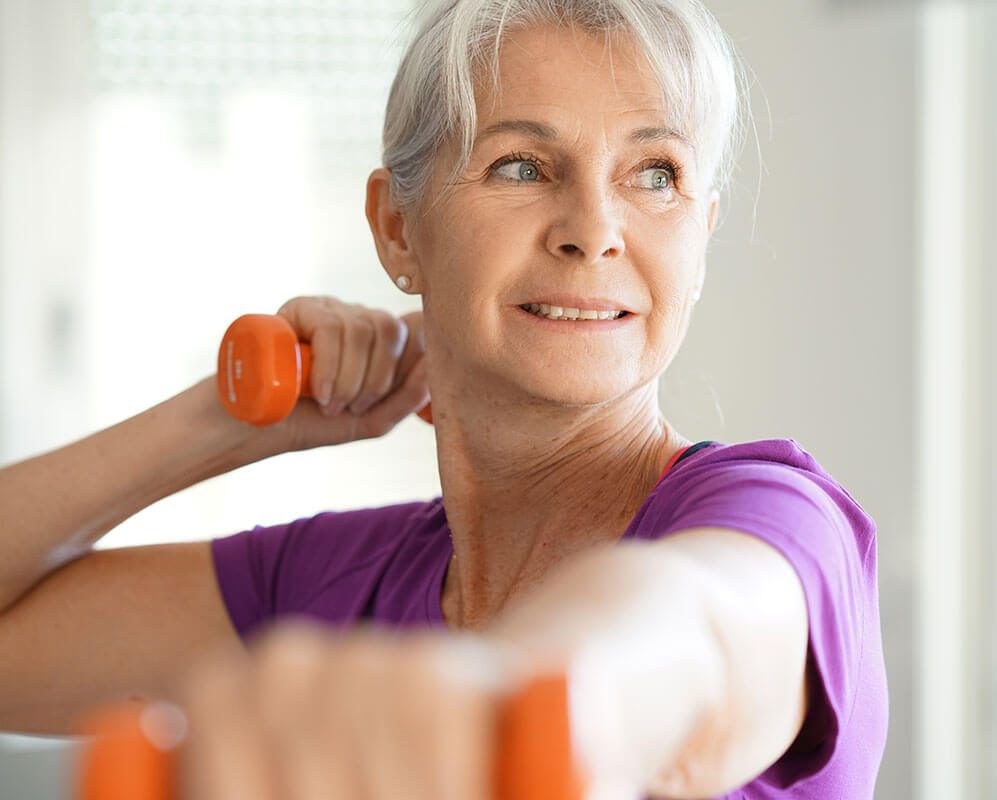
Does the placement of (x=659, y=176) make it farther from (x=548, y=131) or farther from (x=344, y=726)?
(x=344, y=726)

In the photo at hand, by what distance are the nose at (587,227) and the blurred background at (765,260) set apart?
1.66 m

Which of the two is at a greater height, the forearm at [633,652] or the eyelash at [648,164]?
the eyelash at [648,164]

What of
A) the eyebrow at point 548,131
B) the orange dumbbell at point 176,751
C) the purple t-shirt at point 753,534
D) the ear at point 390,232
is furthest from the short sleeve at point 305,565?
the orange dumbbell at point 176,751

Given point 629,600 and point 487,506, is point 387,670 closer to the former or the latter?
point 629,600

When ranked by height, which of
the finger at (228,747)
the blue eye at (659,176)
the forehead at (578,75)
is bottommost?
the finger at (228,747)

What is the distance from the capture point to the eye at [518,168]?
1216mm

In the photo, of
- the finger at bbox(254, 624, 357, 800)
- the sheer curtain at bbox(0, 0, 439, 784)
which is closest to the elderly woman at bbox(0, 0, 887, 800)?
the finger at bbox(254, 624, 357, 800)

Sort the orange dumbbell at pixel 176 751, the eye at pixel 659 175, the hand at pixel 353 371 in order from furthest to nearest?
the hand at pixel 353 371
the eye at pixel 659 175
the orange dumbbell at pixel 176 751

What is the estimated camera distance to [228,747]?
1.42 feet

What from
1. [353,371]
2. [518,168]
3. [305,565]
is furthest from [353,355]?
[518,168]

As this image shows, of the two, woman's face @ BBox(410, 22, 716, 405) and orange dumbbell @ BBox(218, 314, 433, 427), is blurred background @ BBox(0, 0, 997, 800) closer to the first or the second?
orange dumbbell @ BBox(218, 314, 433, 427)

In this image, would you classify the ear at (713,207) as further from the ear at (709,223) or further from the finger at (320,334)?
the finger at (320,334)

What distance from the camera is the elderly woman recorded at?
438 millimetres

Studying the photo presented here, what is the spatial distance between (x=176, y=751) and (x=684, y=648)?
26 centimetres
